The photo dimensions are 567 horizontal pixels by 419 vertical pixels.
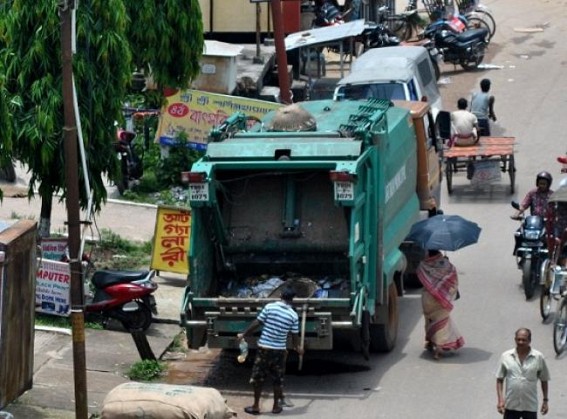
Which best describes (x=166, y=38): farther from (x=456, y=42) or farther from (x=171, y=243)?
(x=456, y=42)

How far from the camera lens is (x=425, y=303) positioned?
16.3 meters

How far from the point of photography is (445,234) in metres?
16.1

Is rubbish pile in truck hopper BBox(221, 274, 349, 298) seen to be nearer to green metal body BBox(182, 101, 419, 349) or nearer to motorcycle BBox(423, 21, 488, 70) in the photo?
green metal body BBox(182, 101, 419, 349)

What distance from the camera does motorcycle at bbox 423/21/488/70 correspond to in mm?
32969

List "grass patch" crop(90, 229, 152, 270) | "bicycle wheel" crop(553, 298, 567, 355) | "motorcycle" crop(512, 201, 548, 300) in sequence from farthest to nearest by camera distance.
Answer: "grass patch" crop(90, 229, 152, 270), "motorcycle" crop(512, 201, 548, 300), "bicycle wheel" crop(553, 298, 567, 355)

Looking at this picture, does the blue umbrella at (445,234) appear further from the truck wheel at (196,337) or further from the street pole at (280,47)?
the street pole at (280,47)

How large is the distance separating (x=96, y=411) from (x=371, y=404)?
2849 mm

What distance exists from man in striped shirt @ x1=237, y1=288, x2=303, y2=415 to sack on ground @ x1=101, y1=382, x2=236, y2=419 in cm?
162

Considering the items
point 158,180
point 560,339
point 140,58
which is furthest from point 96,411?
point 158,180

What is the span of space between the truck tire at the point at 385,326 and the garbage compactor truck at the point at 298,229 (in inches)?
0.5

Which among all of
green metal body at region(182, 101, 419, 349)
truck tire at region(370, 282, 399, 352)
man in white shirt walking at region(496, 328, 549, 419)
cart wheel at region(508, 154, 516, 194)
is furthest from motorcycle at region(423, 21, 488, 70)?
man in white shirt walking at region(496, 328, 549, 419)

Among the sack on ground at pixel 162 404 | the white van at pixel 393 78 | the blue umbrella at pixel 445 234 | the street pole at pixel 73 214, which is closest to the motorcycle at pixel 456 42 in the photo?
the white van at pixel 393 78

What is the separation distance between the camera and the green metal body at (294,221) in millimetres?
15062

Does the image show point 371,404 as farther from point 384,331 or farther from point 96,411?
point 96,411
